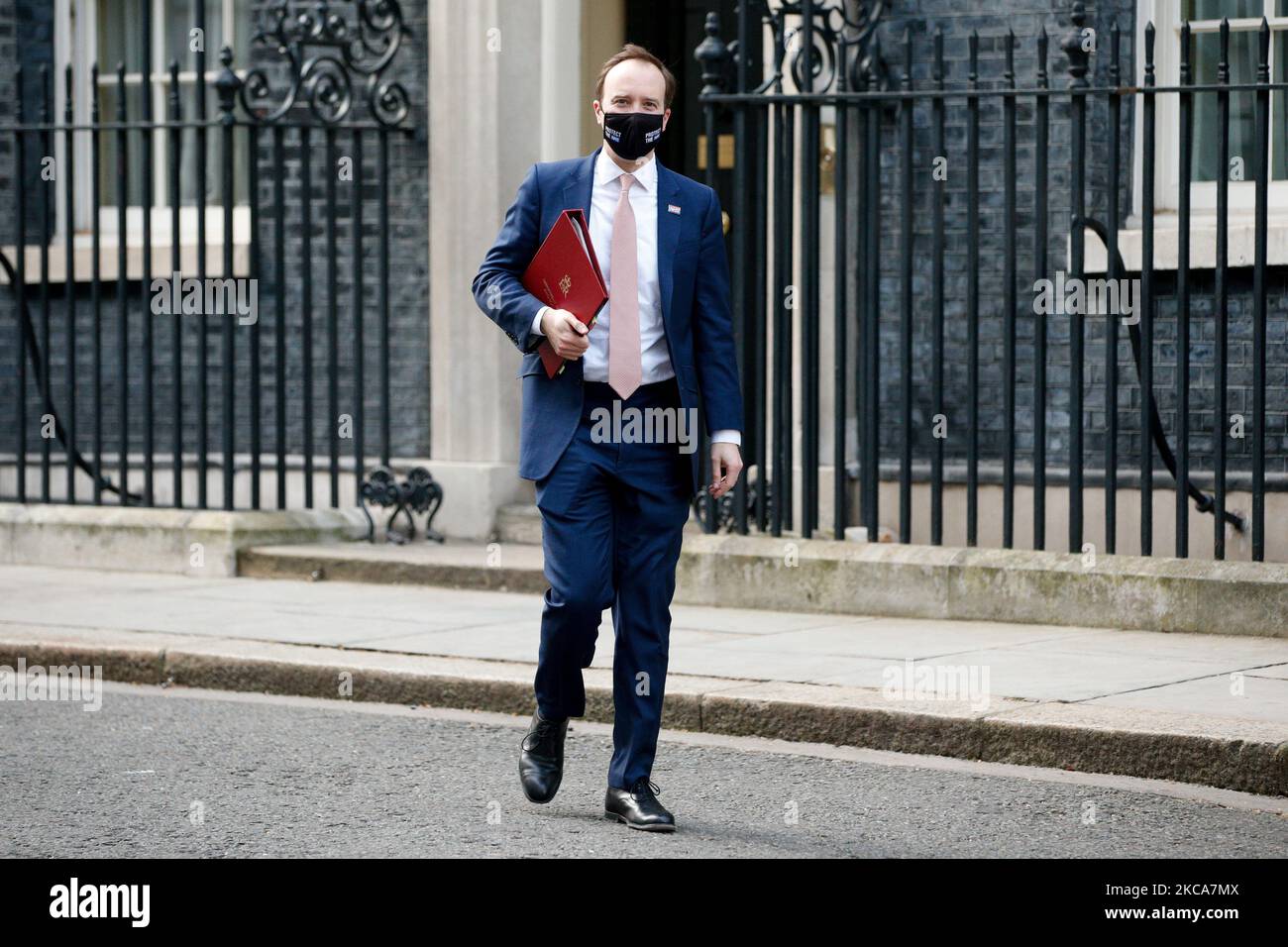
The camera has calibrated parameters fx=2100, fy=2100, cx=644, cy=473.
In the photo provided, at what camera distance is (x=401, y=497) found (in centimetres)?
1054

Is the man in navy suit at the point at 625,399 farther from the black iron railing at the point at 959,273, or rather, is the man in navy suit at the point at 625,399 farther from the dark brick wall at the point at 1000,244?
the dark brick wall at the point at 1000,244

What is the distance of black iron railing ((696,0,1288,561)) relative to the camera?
8258mm

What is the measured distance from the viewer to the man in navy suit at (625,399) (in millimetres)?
5285

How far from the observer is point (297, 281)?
11.5 metres

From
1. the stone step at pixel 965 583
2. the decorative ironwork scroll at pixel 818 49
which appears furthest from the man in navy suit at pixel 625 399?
the decorative ironwork scroll at pixel 818 49

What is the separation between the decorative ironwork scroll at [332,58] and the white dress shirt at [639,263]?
17.2 ft

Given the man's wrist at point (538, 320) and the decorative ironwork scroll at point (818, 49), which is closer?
the man's wrist at point (538, 320)

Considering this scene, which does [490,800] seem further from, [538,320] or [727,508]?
[727,508]

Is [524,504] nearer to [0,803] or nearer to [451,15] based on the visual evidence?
[451,15]

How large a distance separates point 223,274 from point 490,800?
17.2ft

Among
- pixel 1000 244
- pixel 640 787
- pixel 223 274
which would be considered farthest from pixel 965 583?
pixel 223 274

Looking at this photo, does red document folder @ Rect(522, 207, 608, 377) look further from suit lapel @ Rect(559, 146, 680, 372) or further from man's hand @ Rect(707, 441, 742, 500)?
man's hand @ Rect(707, 441, 742, 500)
